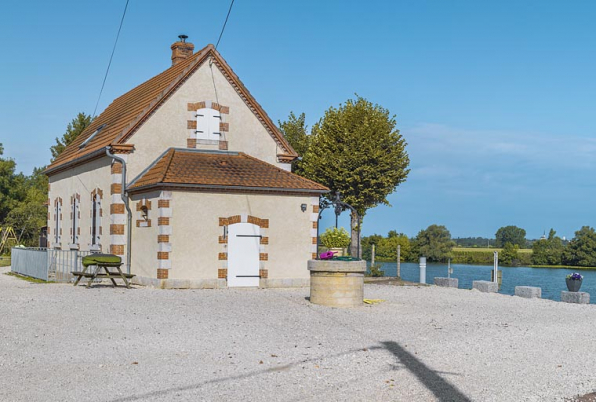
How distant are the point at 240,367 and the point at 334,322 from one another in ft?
16.3

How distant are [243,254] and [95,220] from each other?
745 centimetres

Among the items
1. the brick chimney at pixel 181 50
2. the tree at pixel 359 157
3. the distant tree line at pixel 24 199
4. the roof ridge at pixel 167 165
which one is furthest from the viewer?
the distant tree line at pixel 24 199

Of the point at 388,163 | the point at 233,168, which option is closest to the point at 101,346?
the point at 233,168

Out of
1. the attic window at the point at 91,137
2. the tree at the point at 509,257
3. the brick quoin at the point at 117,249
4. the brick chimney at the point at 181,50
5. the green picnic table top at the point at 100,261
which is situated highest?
the brick chimney at the point at 181,50

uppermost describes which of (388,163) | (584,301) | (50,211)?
(388,163)

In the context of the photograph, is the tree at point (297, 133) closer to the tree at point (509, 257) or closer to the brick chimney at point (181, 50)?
the brick chimney at point (181, 50)

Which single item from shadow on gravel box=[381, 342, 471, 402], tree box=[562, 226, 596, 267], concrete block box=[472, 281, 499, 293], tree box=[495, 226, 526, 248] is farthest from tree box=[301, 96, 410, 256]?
tree box=[495, 226, 526, 248]

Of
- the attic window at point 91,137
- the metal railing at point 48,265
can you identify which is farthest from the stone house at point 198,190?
the metal railing at point 48,265

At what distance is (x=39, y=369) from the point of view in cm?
909

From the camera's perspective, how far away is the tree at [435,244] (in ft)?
338

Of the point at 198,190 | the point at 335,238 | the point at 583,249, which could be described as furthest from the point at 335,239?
the point at 583,249

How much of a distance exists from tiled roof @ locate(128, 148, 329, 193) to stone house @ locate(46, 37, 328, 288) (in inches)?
1.5

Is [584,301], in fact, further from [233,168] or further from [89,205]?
[89,205]

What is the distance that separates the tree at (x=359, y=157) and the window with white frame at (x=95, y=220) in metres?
16.6
